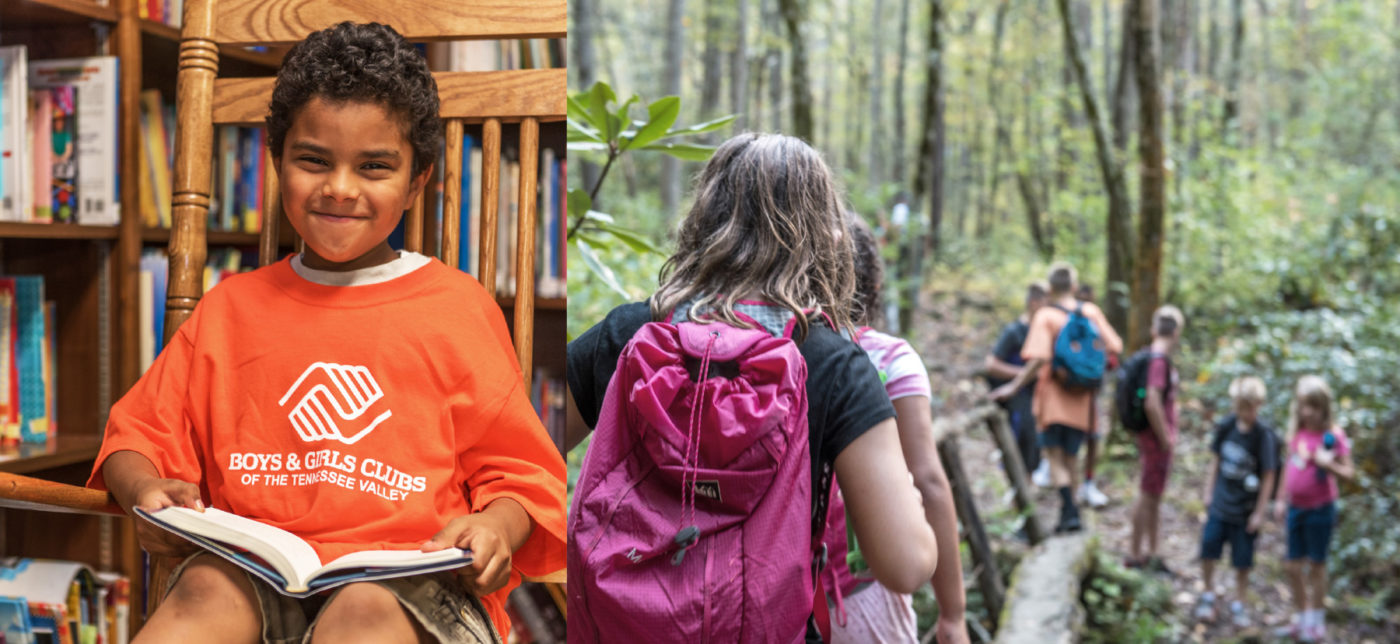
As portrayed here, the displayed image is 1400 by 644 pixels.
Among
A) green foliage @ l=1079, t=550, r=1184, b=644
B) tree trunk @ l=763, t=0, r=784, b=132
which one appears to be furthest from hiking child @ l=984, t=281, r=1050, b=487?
tree trunk @ l=763, t=0, r=784, b=132

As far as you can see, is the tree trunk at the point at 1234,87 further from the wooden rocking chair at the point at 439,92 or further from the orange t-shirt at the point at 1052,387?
the wooden rocking chair at the point at 439,92

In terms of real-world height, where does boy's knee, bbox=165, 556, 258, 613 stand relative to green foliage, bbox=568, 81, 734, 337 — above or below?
below

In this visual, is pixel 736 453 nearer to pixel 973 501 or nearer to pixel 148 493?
pixel 148 493

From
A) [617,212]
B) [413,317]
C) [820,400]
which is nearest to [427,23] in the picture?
[413,317]

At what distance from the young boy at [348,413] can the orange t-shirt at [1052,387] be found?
216 inches

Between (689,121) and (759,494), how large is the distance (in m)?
16.2

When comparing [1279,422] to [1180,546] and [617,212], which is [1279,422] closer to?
[1180,546]

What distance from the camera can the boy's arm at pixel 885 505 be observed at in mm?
1394

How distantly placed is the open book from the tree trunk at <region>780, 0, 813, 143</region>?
15.2 feet

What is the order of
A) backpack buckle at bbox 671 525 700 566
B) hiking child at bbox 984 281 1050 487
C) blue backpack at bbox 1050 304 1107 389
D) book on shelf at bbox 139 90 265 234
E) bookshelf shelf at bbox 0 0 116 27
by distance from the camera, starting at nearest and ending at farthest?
backpack buckle at bbox 671 525 700 566, book on shelf at bbox 139 90 265 234, bookshelf shelf at bbox 0 0 116 27, blue backpack at bbox 1050 304 1107 389, hiking child at bbox 984 281 1050 487

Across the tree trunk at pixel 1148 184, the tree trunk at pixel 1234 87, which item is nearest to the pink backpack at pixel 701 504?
the tree trunk at pixel 1148 184

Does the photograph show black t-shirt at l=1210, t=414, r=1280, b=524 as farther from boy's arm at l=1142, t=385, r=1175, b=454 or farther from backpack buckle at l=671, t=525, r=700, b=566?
backpack buckle at l=671, t=525, r=700, b=566

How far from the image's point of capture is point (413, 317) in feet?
3.97

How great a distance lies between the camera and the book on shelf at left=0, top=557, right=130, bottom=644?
5.25 ft
